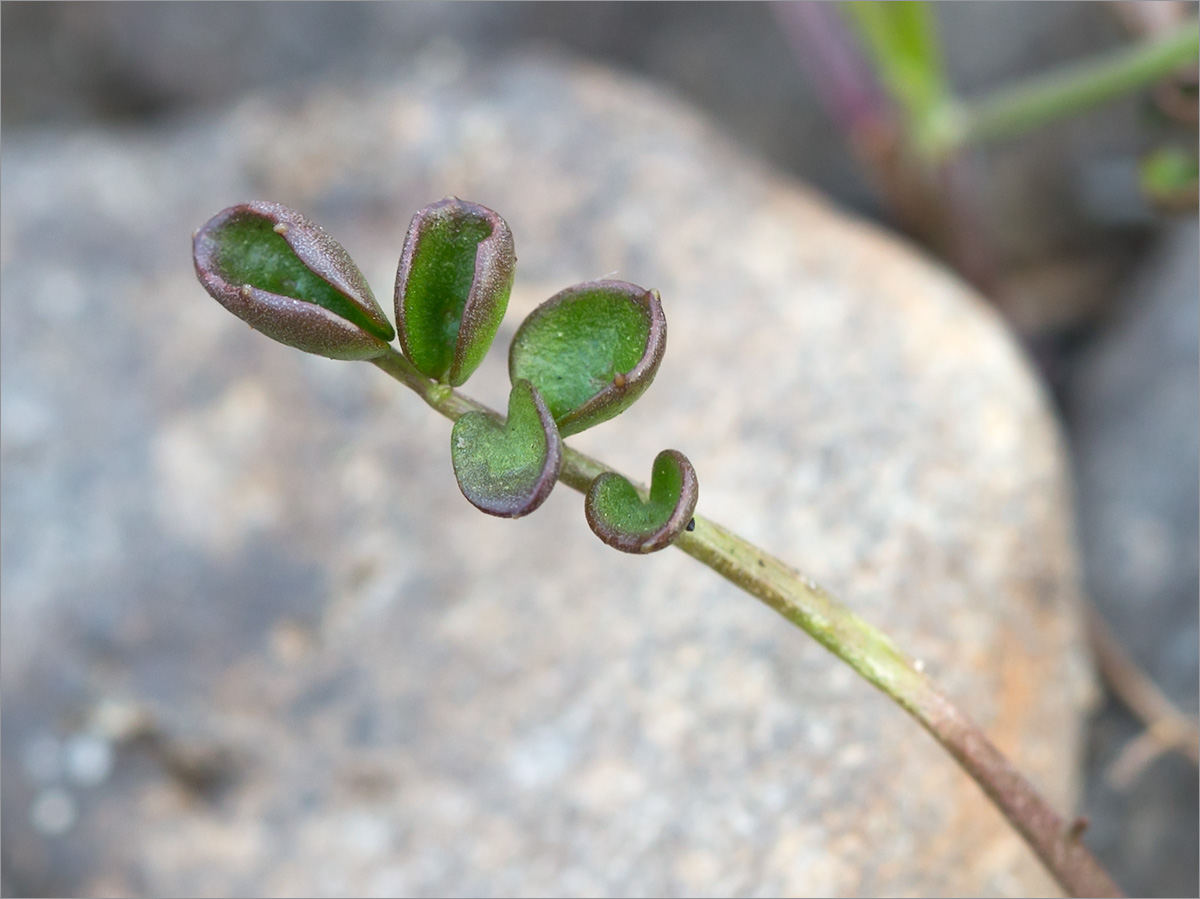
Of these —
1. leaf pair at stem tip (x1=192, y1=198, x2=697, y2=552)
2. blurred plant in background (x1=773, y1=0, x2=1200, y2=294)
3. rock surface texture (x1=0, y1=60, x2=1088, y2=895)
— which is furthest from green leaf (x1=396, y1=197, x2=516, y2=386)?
blurred plant in background (x1=773, y1=0, x2=1200, y2=294)

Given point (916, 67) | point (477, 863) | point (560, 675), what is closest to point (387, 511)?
point (560, 675)

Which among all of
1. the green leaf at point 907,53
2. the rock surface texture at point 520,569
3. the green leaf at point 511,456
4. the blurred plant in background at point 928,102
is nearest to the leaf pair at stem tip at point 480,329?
the green leaf at point 511,456

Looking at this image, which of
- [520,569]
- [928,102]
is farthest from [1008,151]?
[520,569]

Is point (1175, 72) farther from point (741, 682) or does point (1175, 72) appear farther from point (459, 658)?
point (459, 658)

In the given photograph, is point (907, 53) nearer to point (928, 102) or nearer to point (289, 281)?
point (928, 102)

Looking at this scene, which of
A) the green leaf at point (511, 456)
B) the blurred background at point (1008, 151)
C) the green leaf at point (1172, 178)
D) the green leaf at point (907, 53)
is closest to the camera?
the green leaf at point (511, 456)

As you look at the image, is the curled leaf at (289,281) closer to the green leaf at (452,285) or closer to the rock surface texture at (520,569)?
the green leaf at (452,285)
